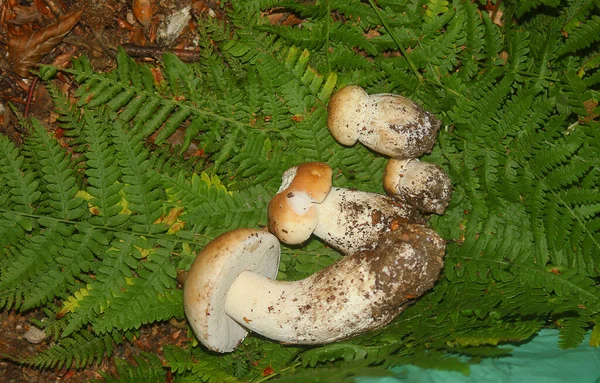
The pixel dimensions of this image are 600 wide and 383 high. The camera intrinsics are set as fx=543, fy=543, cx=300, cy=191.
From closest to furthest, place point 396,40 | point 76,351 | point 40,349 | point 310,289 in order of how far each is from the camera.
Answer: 1. point 310,289
2. point 76,351
3. point 396,40
4. point 40,349

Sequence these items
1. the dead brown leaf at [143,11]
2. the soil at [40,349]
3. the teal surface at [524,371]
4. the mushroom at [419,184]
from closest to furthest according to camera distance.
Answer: the teal surface at [524,371] → the mushroom at [419,184] → the soil at [40,349] → the dead brown leaf at [143,11]

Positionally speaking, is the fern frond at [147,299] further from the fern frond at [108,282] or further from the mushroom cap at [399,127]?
the mushroom cap at [399,127]

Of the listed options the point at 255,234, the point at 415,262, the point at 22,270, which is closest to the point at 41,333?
the point at 22,270

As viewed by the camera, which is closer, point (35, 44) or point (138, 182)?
point (138, 182)

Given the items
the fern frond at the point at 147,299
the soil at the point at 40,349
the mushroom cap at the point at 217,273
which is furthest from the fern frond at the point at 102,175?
the soil at the point at 40,349

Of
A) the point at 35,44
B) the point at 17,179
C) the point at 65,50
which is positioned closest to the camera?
the point at 17,179

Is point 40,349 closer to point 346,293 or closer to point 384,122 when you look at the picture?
point 346,293

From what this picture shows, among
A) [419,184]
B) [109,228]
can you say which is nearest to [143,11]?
[109,228]

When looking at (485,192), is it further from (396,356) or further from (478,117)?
(396,356)

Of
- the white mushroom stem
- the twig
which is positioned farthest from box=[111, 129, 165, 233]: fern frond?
the twig
